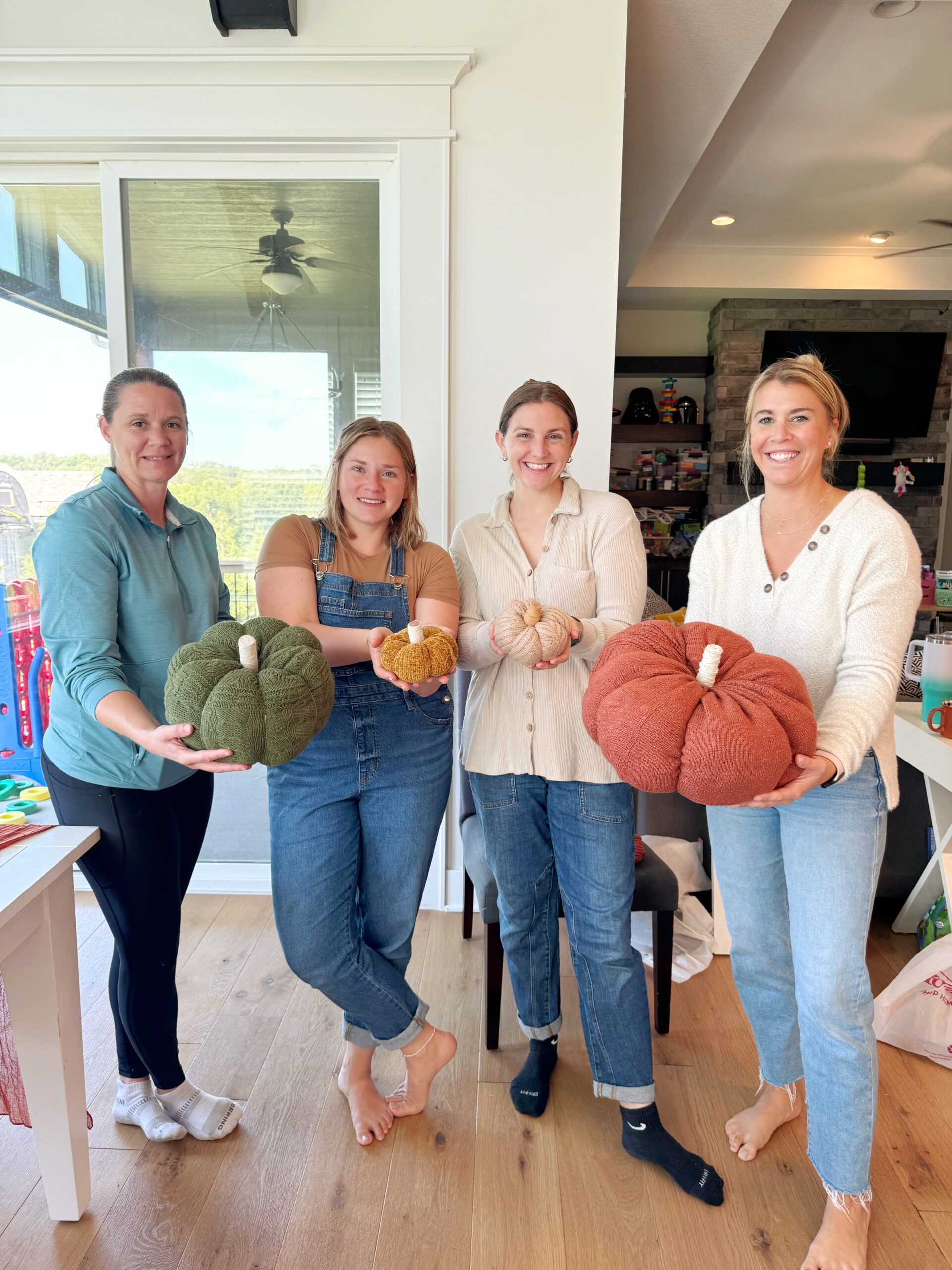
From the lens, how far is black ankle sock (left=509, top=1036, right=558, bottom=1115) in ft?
5.75

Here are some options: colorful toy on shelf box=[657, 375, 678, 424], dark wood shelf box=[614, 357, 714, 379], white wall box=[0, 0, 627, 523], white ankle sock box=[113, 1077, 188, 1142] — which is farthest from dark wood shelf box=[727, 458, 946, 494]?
white ankle sock box=[113, 1077, 188, 1142]

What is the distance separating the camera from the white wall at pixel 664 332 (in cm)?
693

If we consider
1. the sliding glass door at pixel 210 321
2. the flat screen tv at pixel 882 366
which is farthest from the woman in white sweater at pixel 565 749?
the flat screen tv at pixel 882 366

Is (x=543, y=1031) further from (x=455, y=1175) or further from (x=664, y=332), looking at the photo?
(x=664, y=332)

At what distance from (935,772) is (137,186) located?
286 centimetres

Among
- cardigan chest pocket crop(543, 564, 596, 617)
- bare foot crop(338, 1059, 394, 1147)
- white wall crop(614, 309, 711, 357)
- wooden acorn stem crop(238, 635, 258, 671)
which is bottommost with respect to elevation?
bare foot crop(338, 1059, 394, 1147)

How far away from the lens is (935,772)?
6.75 ft

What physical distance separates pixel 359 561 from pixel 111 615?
452 millimetres

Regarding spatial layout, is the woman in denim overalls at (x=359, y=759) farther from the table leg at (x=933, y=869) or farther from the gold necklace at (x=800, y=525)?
the table leg at (x=933, y=869)

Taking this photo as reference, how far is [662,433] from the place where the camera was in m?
6.68

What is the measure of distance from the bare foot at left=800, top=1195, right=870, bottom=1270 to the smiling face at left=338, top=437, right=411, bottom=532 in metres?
1.46

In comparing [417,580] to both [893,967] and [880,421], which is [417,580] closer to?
[893,967]

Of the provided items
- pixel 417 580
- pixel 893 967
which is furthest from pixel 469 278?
pixel 893 967

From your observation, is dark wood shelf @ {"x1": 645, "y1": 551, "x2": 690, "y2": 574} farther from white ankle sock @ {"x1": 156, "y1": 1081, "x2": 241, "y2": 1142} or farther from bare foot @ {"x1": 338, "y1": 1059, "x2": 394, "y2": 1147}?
white ankle sock @ {"x1": 156, "y1": 1081, "x2": 241, "y2": 1142}
